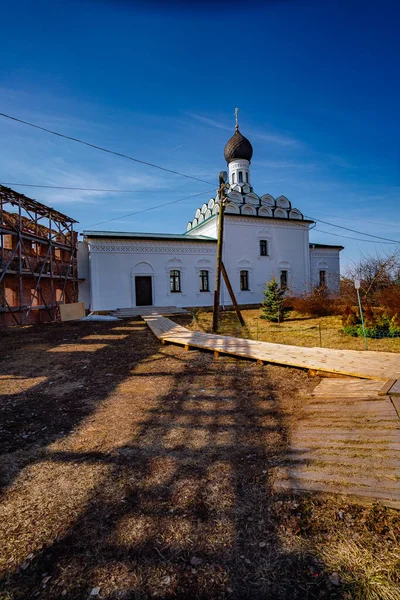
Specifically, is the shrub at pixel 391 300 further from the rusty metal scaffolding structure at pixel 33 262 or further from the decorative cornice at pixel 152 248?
the rusty metal scaffolding structure at pixel 33 262

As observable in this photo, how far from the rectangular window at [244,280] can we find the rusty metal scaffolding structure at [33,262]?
462 inches

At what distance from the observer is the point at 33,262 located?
55.9 feet

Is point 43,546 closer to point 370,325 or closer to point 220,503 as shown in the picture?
point 220,503

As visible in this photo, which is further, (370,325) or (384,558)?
(370,325)

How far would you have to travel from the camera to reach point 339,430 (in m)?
3.73

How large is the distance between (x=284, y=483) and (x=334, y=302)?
14.6 metres

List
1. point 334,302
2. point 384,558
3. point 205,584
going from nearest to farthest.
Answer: point 205,584, point 384,558, point 334,302

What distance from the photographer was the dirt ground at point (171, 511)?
1967 mm

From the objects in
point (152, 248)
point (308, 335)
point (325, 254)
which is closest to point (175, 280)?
Result: point (152, 248)

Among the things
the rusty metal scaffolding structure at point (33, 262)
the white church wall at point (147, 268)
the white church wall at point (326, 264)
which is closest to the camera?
the rusty metal scaffolding structure at point (33, 262)

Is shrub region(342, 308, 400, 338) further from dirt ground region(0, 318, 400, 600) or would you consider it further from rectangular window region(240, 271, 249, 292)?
rectangular window region(240, 271, 249, 292)

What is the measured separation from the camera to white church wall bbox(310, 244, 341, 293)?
90.9ft

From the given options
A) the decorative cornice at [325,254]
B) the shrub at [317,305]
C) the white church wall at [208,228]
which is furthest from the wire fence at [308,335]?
the decorative cornice at [325,254]

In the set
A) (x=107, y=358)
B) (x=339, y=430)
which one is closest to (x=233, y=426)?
(x=339, y=430)
